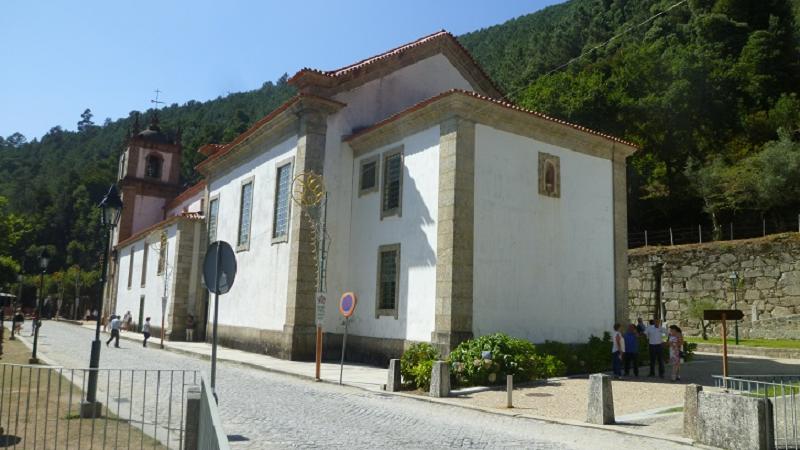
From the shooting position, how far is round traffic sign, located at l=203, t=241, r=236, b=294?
28.5ft

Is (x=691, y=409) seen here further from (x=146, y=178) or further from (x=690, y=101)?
(x=146, y=178)

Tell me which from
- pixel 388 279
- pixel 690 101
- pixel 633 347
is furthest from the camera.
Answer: pixel 690 101

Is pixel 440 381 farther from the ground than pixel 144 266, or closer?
closer

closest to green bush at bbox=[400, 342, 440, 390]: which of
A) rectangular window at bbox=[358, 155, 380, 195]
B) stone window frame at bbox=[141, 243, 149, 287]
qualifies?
rectangular window at bbox=[358, 155, 380, 195]

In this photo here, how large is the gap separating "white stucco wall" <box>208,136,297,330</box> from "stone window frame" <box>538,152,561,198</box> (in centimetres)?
835

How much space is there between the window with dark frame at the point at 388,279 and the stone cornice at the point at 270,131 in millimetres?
5212

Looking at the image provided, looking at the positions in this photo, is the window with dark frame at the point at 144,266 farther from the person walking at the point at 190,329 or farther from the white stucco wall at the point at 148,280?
the person walking at the point at 190,329

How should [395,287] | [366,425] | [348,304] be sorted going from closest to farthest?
[366,425] < [348,304] < [395,287]

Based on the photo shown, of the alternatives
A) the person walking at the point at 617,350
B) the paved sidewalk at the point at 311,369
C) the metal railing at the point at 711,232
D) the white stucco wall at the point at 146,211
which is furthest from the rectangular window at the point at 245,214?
the white stucco wall at the point at 146,211

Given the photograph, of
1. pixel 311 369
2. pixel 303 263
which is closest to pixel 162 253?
pixel 303 263

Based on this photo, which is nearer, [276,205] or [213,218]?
[276,205]

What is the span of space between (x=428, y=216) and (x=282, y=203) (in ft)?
22.4

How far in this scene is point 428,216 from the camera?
16500mm

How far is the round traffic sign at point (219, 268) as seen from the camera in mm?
8688
